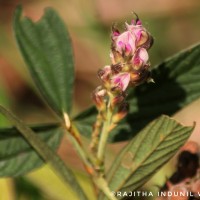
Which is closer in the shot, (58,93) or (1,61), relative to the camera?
(58,93)

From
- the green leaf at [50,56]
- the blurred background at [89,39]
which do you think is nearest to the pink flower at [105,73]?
the green leaf at [50,56]

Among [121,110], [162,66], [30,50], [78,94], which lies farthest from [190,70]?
[78,94]

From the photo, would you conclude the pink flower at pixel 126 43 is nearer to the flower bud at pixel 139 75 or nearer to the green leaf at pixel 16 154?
the flower bud at pixel 139 75

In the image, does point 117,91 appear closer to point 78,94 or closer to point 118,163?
point 118,163

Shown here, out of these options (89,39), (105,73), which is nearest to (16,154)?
(105,73)

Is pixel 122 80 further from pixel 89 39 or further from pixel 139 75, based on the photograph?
pixel 89 39
